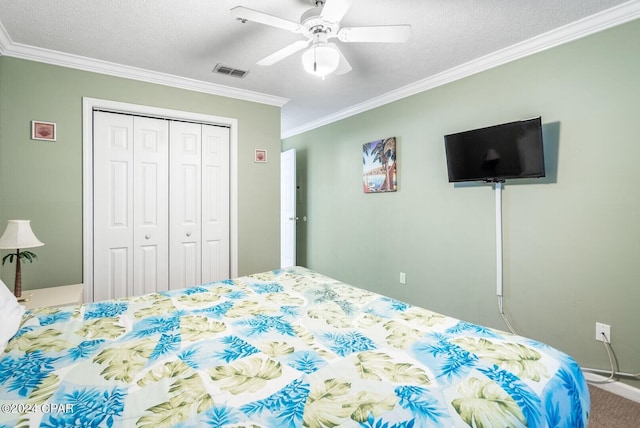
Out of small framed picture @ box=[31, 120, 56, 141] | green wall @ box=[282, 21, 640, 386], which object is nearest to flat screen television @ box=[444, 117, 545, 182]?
green wall @ box=[282, 21, 640, 386]

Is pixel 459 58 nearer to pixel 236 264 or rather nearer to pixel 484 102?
pixel 484 102

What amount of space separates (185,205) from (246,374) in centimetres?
248

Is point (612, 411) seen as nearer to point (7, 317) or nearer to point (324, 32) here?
point (324, 32)

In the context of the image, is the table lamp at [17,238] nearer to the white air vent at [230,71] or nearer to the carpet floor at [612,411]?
the white air vent at [230,71]

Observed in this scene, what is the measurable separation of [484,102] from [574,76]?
2.03 feet

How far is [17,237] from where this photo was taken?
205cm

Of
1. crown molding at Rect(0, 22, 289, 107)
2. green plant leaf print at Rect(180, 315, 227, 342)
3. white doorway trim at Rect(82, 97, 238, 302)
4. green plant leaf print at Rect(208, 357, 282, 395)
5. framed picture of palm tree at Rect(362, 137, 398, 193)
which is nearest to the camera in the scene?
green plant leaf print at Rect(208, 357, 282, 395)

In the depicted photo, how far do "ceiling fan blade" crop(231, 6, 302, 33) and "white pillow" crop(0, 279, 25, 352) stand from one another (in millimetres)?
1646

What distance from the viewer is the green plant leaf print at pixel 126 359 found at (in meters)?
1.02

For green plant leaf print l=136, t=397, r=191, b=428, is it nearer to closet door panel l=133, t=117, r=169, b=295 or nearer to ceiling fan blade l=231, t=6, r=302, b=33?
ceiling fan blade l=231, t=6, r=302, b=33

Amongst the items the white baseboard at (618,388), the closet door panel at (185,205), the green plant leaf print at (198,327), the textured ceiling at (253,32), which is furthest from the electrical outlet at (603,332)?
the closet door panel at (185,205)

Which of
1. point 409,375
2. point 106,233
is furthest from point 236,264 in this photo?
point 409,375

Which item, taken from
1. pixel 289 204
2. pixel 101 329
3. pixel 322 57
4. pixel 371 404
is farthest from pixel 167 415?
pixel 289 204

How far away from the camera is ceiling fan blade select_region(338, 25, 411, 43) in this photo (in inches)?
64.7
